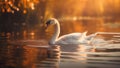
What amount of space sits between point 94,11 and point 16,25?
3015 millimetres

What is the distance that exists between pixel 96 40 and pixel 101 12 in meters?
5.93

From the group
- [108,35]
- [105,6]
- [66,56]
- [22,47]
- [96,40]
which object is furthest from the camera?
[105,6]

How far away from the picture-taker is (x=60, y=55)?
5.11 metres

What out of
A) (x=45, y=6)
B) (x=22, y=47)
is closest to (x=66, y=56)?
(x=22, y=47)

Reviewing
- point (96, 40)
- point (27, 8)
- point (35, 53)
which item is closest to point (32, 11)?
point (27, 8)

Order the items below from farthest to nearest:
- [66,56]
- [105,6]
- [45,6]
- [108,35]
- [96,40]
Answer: [105,6] → [45,6] → [108,35] → [96,40] → [66,56]

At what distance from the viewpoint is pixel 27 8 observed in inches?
353

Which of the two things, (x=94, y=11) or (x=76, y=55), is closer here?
(x=76, y=55)

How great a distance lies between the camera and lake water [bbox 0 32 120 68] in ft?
15.0

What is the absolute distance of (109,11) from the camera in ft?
40.3

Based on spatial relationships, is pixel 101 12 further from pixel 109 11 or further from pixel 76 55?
pixel 76 55

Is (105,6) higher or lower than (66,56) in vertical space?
higher

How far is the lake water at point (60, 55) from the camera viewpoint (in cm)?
457

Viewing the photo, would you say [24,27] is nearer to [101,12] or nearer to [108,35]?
[108,35]
